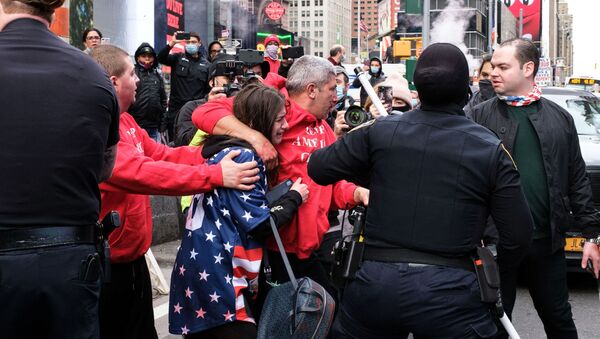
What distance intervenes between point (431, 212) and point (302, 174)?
56.4 inches

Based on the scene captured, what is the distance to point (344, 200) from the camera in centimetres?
467

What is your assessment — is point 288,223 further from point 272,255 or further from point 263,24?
point 263,24

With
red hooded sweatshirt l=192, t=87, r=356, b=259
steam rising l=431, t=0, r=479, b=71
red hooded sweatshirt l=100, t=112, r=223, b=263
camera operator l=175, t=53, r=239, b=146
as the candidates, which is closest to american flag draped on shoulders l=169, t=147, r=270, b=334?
red hooded sweatshirt l=100, t=112, r=223, b=263

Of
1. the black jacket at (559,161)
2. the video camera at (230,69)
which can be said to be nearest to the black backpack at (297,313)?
the black jacket at (559,161)

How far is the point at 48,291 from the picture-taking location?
2895mm

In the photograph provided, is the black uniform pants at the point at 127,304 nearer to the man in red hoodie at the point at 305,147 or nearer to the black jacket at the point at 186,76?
the man in red hoodie at the point at 305,147

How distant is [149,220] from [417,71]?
1617mm

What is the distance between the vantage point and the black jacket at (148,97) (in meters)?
10.9

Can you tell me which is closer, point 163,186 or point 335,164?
point 335,164

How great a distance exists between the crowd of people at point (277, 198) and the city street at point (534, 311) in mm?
2002

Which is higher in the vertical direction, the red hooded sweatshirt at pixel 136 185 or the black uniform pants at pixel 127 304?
the red hooded sweatshirt at pixel 136 185

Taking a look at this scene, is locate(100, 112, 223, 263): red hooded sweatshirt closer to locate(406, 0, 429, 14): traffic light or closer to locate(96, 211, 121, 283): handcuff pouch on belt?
locate(96, 211, 121, 283): handcuff pouch on belt

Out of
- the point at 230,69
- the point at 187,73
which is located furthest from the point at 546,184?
the point at 187,73

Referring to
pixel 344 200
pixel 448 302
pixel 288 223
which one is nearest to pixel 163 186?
pixel 288 223
